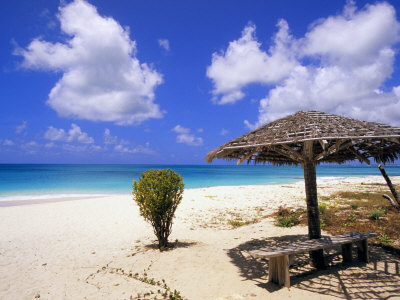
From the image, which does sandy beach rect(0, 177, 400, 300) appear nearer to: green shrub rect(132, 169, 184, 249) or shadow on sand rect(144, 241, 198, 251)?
shadow on sand rect(144, 241, 198, 251)

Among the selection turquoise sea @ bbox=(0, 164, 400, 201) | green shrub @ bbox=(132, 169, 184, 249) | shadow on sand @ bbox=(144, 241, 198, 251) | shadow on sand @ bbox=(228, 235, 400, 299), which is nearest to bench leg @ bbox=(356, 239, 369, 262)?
shadow on sand @ bbox=(228, 235, 400, 299)

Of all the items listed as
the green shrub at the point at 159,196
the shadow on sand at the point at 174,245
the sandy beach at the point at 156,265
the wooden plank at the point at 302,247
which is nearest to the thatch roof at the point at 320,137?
the green shrub at the point at 159,196

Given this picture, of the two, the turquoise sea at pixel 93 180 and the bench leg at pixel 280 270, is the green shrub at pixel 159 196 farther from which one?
the turquoise sea at pixel 93 180

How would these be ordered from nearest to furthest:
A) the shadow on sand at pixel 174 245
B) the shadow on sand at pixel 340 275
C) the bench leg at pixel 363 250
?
the shadow on sand at pixel 340 275
the bench leg at pixel 363 250
the shadow on sand at pixel 174 245

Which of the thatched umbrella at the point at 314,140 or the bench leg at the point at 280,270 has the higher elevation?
the thatched umbrella at the point at 314,140

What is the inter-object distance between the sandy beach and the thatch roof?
2420 mm

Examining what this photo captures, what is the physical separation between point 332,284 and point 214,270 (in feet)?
7.21

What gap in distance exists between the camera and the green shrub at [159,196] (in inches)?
237

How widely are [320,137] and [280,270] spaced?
2.47m

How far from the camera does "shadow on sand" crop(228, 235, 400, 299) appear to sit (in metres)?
3.93

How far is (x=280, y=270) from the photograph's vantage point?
4.14 meters

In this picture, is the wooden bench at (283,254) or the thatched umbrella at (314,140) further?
the thatched umbrella at (314,140)

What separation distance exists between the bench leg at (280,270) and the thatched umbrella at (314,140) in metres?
1.22

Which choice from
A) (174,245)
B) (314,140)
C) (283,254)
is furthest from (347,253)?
(174,245)
